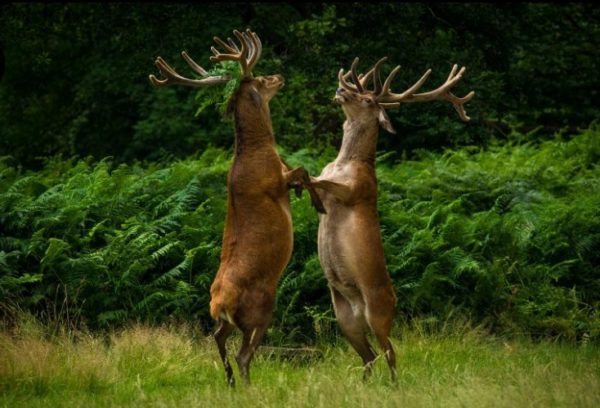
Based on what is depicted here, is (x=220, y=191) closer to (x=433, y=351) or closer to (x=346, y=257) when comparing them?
(x=433, y=351)

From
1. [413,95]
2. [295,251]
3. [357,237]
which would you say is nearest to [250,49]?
[413,95]

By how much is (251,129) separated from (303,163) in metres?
5.39

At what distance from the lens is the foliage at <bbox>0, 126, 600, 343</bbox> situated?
10.3 metres

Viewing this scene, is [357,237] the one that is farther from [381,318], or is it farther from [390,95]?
[390,95]

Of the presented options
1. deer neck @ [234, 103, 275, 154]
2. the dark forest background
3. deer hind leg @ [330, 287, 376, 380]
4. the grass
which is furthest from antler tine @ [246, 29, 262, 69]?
the dark forest background

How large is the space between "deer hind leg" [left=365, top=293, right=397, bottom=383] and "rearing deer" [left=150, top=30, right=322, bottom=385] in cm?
79

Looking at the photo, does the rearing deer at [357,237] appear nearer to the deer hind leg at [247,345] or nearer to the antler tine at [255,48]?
the antler tine at [255,48]

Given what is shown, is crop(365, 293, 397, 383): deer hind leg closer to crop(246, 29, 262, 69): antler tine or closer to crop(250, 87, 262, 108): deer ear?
crop(250, 87, 262, 108): deer ear

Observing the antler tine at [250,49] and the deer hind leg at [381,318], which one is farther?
the antler tine at [250,49]

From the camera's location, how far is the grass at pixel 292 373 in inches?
267

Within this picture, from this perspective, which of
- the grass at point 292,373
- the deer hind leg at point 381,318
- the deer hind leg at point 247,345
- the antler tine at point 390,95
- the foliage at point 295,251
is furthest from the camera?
the foliage at point 295,251

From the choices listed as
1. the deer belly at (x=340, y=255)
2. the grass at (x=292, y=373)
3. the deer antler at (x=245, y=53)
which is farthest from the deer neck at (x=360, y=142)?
the grass at (x=292, y=373)

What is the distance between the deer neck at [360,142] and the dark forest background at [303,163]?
104 inches

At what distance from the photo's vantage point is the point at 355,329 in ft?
25.4
